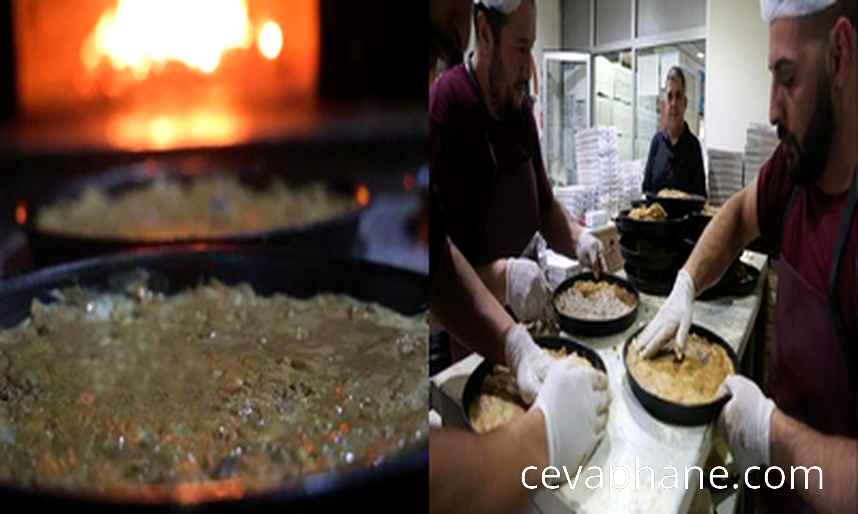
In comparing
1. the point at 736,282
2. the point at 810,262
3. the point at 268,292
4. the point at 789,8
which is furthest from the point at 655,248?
the point at 268,292

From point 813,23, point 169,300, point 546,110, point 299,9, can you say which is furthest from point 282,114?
point 813,23

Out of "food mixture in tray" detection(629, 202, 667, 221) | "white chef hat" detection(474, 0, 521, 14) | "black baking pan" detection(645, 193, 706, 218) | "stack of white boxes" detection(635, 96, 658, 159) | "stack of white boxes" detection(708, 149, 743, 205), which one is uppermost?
"white chef hat" detection(474, 0, 521, 14)

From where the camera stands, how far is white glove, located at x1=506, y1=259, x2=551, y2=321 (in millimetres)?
727

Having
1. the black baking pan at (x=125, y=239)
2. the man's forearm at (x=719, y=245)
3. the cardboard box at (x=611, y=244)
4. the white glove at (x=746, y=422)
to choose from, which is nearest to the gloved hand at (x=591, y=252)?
the cardboard box at (x=611, y=244)

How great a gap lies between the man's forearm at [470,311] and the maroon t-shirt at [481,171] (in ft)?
0.09

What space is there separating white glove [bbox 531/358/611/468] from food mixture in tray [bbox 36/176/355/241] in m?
0.33

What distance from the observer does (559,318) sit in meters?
0.76

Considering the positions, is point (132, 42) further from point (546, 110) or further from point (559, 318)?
point (559, 318)

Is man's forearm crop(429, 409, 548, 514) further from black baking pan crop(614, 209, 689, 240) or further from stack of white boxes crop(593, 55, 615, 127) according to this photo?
stack of white boxes crop(593, 55, 615, 127)

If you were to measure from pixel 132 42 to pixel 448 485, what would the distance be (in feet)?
1.84

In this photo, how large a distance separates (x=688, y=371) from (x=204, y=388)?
1.88 ft

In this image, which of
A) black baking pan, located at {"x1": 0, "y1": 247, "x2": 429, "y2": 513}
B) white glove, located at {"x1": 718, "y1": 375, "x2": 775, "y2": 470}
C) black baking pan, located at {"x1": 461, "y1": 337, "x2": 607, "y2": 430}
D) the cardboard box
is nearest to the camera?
black baking pan, located at {"x1": 0, "y1": 247, "x2": 429, "y2": 513}

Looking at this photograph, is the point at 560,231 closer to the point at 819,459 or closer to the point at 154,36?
the point at 819,459

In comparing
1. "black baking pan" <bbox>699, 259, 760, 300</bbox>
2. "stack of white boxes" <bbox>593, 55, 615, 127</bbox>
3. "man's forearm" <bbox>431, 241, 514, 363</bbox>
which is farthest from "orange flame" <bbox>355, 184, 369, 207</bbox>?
"black baking pan" <bbox>699, 259, 760, 300</bbox>
